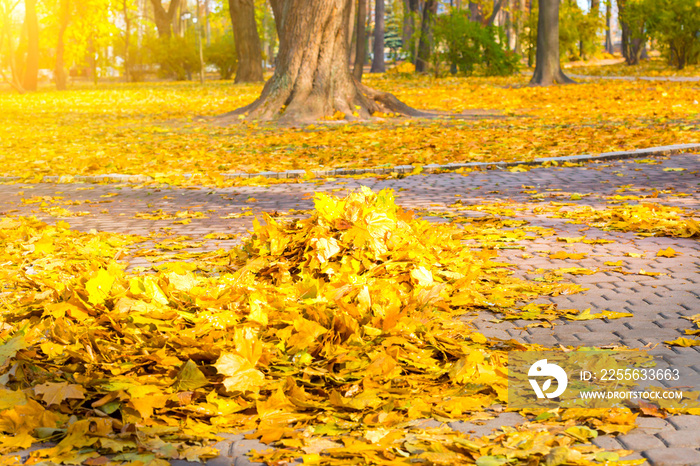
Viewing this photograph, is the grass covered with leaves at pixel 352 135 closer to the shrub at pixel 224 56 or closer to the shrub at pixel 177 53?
the shrub at pixel 224 56

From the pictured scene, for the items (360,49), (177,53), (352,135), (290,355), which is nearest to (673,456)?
(290,355)

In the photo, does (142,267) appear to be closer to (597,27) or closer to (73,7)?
(597,27)

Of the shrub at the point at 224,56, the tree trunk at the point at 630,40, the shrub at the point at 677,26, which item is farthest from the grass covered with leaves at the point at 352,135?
the shrub at the point at 224,56

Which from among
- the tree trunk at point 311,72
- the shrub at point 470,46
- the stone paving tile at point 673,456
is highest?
the shrub at point 470,46

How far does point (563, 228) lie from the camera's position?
22.1 ft

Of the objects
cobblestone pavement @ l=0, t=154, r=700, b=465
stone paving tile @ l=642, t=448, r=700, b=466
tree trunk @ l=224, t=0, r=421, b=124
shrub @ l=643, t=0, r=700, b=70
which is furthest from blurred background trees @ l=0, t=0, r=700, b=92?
stone paving tile @ l=642, t=448, r=700, b=466

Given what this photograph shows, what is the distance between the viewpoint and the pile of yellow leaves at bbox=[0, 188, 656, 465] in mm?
2941

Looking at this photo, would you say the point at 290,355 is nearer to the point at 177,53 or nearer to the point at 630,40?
the point at 630,40

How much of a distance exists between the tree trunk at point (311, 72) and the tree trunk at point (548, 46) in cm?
943

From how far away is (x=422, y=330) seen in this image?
397 centimetres

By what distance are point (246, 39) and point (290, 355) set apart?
1247 inches

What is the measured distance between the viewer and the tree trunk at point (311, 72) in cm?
1625

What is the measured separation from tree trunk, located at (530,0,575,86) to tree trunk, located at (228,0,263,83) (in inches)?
533

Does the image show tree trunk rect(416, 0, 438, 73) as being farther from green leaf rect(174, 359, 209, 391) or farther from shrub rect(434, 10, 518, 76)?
green leaf rect(174, 359, 209, 391)
